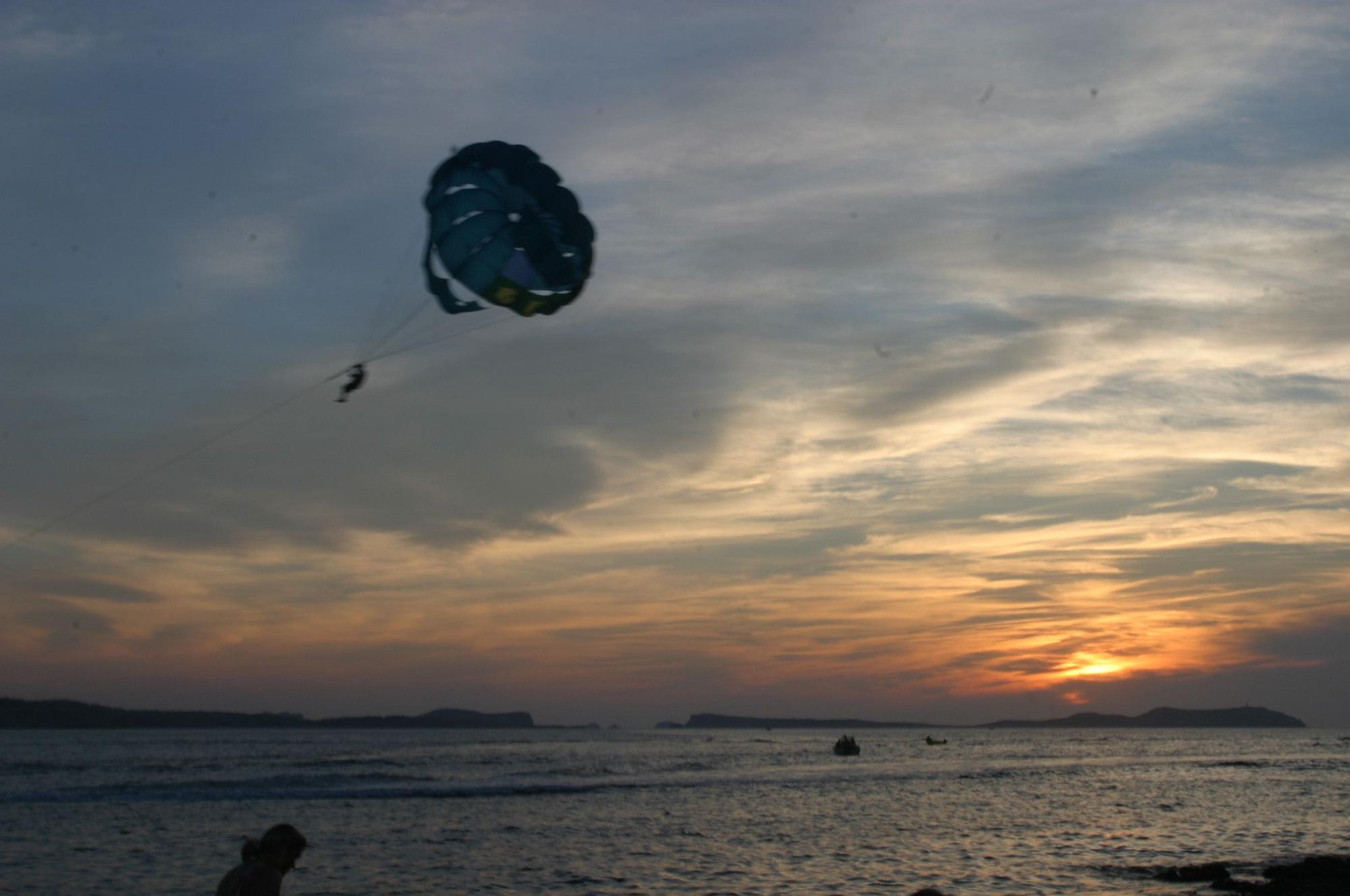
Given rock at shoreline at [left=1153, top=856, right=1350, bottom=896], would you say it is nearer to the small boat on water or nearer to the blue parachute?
the blue parachute

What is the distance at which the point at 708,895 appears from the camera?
21.0 meters

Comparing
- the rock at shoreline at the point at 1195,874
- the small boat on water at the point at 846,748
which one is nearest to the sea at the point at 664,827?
the rock at shoreline at the point at 1195,874

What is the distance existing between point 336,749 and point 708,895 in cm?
9052

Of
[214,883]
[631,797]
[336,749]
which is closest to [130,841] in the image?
[214,883]

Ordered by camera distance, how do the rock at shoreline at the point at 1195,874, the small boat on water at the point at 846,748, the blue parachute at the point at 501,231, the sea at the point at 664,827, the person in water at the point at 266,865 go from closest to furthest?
the person in water at the point at 266,865 < the blue parachute at the point at 501,231 < the rock at shoreline at the point at 1195,874 < the sea at the point at 664,827 < the small boat on water at the point at 846,748

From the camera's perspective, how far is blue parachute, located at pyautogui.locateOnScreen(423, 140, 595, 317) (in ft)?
59.0

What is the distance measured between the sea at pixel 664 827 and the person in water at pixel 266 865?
50.8ft

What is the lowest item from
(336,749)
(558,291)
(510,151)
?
(336,749)

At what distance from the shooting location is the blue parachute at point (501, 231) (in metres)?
18.0

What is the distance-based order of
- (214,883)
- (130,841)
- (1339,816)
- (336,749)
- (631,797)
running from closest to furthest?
(214,883) < (130,841) < (1339,816) < (631,797) < (336,749)

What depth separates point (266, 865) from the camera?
716 cm

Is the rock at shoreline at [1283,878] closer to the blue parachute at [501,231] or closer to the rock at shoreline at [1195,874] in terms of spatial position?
the rock at shoreline at [1195,874]

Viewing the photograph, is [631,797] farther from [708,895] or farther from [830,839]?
[708,895]

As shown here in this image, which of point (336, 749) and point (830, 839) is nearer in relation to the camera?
point (830, 839)
